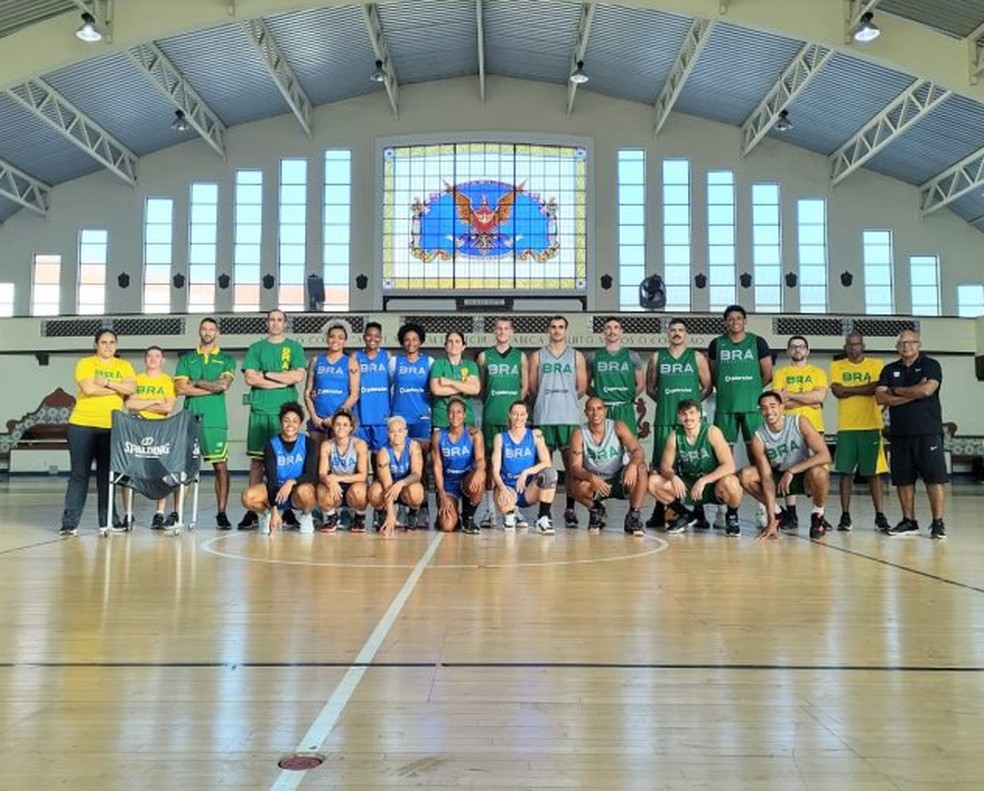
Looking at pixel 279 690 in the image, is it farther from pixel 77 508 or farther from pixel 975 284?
pixel 975 284

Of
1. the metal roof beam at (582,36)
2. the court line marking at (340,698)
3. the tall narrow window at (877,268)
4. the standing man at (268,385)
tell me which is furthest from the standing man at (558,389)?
the tall narrow window at (877,268)

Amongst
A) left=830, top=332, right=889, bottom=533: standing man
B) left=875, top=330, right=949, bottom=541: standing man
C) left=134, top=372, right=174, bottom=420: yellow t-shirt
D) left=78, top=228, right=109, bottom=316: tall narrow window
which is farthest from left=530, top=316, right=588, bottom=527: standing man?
left=78, top=228, right=109, bottom=316: tall narrow window

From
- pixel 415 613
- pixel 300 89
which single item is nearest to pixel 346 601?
pixel 415 613

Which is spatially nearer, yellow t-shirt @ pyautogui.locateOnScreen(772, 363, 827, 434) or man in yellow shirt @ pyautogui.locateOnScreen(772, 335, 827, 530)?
man in yellow shirt @ pyautogui.locateOnScreen(772, 335, 827, 530)

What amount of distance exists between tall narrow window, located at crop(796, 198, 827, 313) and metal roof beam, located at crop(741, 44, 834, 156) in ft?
7.17

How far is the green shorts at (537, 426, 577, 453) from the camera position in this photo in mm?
6625

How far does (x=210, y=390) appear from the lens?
661cm

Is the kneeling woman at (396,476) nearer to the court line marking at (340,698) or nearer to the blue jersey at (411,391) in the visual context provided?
the blue jersey at (411,391)

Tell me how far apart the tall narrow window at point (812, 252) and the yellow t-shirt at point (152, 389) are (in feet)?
56.2

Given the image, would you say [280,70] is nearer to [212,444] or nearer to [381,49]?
[381,49]

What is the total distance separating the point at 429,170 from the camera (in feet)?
67.3

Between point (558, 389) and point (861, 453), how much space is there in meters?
2.45

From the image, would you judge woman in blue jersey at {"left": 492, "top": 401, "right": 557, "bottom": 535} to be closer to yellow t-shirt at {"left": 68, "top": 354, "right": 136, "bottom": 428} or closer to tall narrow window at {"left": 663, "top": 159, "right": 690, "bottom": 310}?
yellow t-shirt at {"left": 68, "top": 354, "right": 136, "bottom": 428}

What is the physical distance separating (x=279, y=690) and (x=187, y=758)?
0.45 meters
